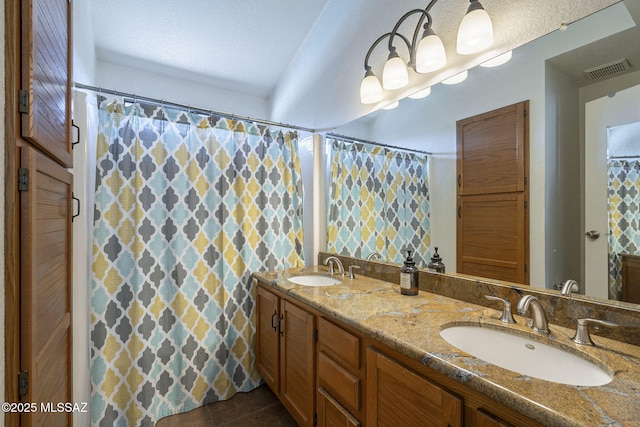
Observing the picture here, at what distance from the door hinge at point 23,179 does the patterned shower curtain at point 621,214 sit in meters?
1.69

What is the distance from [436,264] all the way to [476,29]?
106 centimetres

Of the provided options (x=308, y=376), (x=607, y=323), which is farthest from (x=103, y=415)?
(x=607, y=323)

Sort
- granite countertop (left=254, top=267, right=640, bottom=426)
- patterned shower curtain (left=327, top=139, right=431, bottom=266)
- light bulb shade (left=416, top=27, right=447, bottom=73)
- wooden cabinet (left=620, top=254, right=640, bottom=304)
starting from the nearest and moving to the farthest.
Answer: granite countertop (left=254, top=267, right=640, bottom=426) < wooden cabinet (left=620, top=254, right=640, bottom=304) < light bulb shade (left=416, top=27, right=447, bottom=73) < patterned shower curtain (left=327, top=139, right=431, bottom=266)

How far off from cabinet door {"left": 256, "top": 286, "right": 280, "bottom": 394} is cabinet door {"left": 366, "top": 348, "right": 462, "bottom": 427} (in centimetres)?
83

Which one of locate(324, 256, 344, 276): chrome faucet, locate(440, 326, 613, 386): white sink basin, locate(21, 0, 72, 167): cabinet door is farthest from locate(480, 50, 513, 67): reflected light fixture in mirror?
locate(21, 0, 72, 167): cabinet door

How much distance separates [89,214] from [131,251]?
0.32 metres

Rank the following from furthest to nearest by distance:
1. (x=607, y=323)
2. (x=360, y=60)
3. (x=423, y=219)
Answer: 1. (x=360, y=60)
2. (x=423, y=219)
3. (x=607, y=323)

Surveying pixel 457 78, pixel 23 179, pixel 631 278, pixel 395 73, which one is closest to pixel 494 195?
pixel 631 278

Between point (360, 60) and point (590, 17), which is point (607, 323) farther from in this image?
point (360, 60)

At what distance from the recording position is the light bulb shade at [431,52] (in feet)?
4.13

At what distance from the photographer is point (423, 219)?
5.01ft

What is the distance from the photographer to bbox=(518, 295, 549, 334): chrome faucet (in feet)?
2.94

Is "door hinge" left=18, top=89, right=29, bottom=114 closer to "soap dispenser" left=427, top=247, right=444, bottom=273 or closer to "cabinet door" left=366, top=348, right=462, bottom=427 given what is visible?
"cabinet door" left=366, top=348, right=462, bottom=427

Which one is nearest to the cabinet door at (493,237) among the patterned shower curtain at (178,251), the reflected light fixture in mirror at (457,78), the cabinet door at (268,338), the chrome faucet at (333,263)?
the reflected light fixture in mirror at (457,78)
